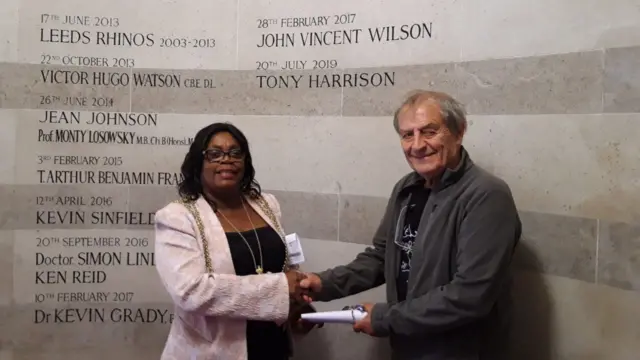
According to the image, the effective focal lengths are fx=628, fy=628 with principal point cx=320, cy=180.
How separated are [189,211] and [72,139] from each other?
102cm

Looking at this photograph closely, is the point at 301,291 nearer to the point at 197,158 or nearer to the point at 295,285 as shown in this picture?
the point at 295,285

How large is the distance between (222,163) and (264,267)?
1.30 ft

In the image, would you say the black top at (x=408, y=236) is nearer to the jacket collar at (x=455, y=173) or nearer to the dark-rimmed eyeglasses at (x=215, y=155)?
the jacket collar at (x=455, y=173)

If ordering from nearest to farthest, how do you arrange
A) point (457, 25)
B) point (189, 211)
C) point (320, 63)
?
1. point (189, 211)
2. point (457, 25)
3. point (320, 63)

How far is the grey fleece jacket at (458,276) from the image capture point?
5.76ft

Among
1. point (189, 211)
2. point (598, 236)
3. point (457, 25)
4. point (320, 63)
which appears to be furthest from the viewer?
point (320, 63)

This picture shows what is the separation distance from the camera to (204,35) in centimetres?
291

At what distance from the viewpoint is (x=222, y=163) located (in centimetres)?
221

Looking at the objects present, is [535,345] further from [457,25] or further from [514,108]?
[457,25]

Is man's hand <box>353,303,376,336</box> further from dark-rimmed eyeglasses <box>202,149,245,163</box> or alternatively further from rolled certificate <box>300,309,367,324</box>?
dark-rimmed eyeglasses <box>202,149,245,163</box>

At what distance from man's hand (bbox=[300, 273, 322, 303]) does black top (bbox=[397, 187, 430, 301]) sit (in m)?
0.35

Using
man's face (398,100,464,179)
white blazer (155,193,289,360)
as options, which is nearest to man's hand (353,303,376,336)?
white blazer (155,193,289,360)

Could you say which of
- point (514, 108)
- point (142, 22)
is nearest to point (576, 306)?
point (514, 108)

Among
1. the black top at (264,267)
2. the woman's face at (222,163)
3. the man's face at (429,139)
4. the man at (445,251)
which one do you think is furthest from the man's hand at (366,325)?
the woman's face at (222,163)
